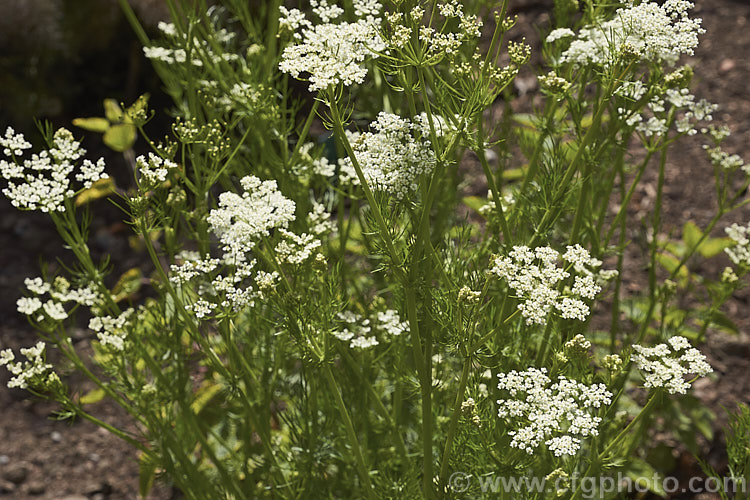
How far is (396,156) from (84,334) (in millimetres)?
2707

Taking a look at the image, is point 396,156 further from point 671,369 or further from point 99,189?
point 99,189

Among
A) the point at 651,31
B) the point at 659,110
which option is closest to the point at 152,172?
the point at 651,31

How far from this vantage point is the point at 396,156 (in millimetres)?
1575

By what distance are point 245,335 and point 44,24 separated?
321 cm

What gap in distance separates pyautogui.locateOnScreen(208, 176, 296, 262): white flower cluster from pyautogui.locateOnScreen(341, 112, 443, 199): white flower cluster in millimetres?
206

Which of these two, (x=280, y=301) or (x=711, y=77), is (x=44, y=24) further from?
(x=711, y=77)

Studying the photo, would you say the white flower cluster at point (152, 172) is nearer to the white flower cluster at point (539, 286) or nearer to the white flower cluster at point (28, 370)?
the white flower cluster at point (28, 370)

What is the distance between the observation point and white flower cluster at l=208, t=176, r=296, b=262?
A: 1.64m

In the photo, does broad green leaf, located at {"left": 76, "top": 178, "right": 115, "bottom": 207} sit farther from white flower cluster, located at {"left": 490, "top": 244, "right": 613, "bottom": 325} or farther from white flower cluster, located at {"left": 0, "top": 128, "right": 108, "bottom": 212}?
white flower cluster, located at {"left": 490, "top": 244, "right": 613, "bottom": 325}

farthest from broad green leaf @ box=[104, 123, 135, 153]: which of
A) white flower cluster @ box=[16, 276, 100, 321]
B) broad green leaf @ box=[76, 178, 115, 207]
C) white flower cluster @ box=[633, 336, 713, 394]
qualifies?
white flower cluster @ box=[633, 336, 713, 394]

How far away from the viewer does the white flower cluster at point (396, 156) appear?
5.15 feet

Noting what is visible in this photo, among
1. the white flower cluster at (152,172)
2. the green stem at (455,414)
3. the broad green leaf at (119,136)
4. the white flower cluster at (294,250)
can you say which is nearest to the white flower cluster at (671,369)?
the green stem at (455,414)

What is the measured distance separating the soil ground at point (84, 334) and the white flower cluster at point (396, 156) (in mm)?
1316

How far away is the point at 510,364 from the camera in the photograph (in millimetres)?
2023
